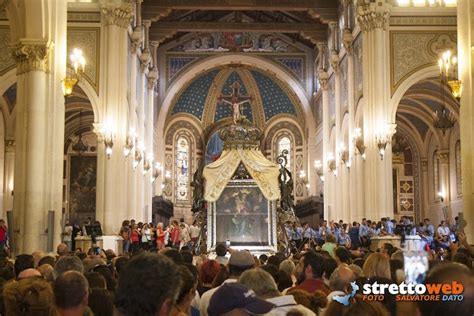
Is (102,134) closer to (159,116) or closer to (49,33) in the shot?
(49,33)

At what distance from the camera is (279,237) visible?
105ft

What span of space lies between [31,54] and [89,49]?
11476 millimetres

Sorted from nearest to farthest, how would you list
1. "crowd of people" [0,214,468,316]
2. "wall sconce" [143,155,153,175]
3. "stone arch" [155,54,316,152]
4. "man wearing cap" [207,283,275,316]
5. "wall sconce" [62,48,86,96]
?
1. "crowd of people" [0,214,468,316]
2. "man wearing cap" [207,283,275,316]
3. "wall sconce" [62,48,86,96]
4. "wall sconce" [143,155,153,175]
5. "stone arch" [155,54,316,152]

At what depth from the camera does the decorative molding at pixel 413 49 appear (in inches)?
1145

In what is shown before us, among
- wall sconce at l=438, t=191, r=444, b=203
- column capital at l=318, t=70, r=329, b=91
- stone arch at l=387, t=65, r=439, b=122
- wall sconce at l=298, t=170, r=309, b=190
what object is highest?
column capital at l=318, t=70, r=329, b=91

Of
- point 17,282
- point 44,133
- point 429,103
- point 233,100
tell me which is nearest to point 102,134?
point 44,133

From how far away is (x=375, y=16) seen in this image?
95.1 ft

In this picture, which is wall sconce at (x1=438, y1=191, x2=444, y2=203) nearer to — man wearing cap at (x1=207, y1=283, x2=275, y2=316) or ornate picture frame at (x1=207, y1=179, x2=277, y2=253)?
ornate picture frame at (x1=207, y1=179, x2=277, y2=253)

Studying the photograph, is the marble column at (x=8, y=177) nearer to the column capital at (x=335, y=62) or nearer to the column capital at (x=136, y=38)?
the column capital at (x=136, y=38)

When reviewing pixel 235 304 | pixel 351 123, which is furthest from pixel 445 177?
pixel 235 304

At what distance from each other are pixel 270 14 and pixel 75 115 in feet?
44.0

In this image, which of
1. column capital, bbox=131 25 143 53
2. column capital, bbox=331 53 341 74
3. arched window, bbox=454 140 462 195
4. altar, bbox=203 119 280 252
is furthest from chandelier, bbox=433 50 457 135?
column capital, bbox=131 25 143 53

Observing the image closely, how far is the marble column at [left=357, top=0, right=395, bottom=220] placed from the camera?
28406mm

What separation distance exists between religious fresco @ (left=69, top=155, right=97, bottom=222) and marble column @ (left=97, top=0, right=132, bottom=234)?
42.5ft
